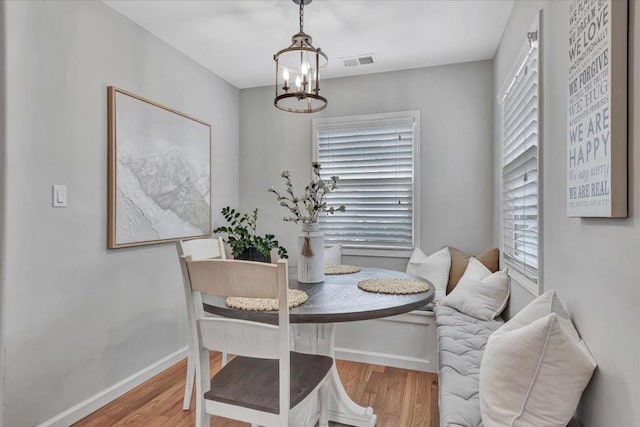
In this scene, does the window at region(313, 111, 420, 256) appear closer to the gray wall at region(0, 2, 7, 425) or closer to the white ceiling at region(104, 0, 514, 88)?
the white ceiling at region(104, 0, 514, 88)

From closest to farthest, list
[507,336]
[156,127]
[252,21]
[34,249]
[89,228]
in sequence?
[507,336] < [34,249] < [89,228] < [252,21] < [156,127]

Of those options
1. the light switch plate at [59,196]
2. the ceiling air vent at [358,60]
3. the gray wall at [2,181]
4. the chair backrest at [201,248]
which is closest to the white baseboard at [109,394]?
the gray wall at [2,181]

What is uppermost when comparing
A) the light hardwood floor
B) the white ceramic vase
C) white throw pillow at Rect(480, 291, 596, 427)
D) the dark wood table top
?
the white ceramic vase

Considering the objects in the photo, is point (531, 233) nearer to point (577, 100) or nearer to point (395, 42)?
point (577, 100)

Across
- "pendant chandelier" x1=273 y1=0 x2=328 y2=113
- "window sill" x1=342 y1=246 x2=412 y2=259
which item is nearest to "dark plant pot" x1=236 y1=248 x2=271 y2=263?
"window sill" x1=342 y1=246 x2=412 y2=259

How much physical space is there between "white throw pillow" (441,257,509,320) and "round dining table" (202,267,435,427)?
54 cm

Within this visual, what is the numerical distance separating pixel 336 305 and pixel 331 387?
76 cm

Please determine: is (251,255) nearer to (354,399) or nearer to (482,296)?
(354,399)

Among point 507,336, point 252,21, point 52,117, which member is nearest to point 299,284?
point 507,336

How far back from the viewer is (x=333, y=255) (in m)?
3.19

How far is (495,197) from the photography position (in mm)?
2939

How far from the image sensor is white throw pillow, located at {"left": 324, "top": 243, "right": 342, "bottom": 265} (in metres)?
3.11

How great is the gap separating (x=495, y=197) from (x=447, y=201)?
384mm

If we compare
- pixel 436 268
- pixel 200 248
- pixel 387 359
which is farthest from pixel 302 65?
pixel 387 359
